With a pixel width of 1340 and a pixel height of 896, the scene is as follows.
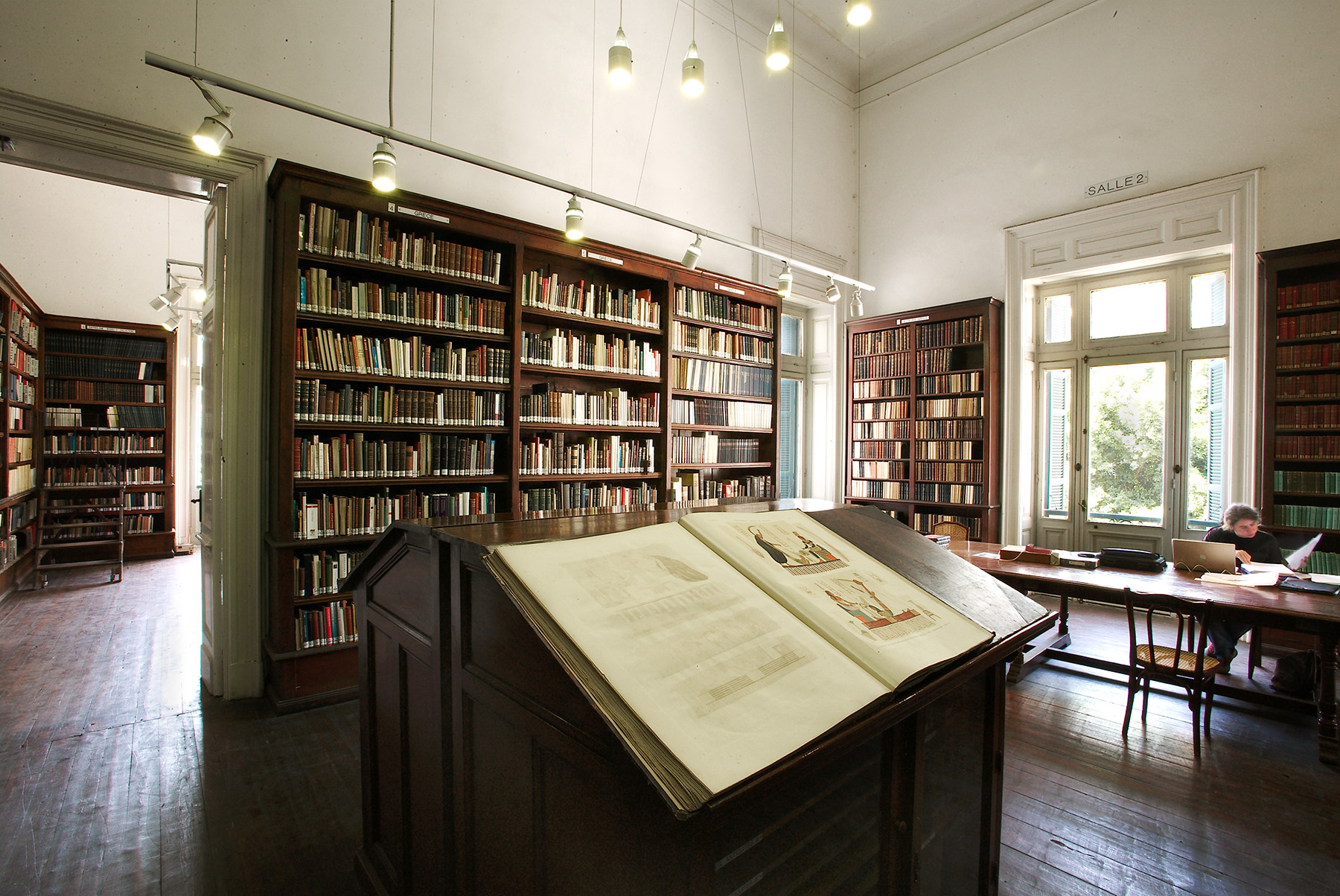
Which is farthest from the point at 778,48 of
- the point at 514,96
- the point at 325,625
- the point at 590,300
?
the point at 325,625

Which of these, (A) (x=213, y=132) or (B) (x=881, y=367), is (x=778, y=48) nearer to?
(A) (x=213, y=132)

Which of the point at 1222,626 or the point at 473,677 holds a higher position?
the point at 473,677

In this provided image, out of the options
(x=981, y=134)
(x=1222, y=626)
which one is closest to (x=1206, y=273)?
(x=981, y=134)

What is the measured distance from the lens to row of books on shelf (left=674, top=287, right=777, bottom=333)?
5297mm

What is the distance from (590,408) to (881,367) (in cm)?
389

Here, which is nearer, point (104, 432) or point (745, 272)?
point (745, 272)

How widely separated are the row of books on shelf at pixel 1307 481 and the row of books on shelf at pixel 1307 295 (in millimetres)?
1267

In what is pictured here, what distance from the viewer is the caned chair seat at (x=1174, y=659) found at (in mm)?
3098

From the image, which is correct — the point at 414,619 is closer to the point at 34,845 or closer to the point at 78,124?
the point at 34,845

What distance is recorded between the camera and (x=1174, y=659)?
10.5 ft

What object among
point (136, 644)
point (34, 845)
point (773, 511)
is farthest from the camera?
point (136, 644)

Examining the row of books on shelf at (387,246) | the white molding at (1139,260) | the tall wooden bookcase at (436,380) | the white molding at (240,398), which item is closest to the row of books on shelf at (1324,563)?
the white molding at (1139,260)

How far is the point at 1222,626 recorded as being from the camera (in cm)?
402

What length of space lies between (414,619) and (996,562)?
3763 millimetres
